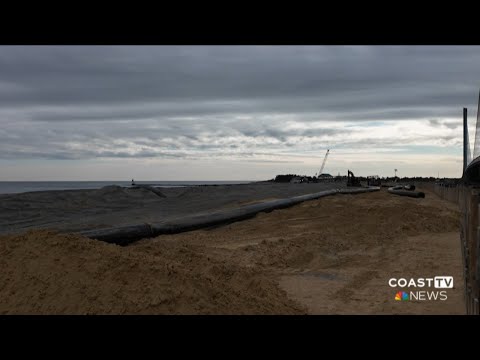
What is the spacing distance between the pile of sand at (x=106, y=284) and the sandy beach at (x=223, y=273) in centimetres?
1

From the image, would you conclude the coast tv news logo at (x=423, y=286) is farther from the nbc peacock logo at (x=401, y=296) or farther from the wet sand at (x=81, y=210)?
the wet sand at (x=81, y=210)

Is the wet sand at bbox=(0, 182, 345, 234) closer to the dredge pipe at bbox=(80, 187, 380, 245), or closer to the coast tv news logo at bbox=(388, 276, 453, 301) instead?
the dredge pipe at bbox=(80, 187, 380, 245)

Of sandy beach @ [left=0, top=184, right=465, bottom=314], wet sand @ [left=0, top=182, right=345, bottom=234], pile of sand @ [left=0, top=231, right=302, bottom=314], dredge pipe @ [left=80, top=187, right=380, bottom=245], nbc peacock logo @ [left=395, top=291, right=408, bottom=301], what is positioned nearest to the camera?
pile of sand @ [left=0, top=231, right=302, bottom=314]

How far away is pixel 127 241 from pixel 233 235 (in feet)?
10.0

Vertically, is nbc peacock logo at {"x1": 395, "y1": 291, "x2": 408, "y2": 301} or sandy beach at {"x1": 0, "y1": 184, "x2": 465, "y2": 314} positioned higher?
sandy beach at {"x1": 0, "y1": 184, "x2": 465, "y2": 314}

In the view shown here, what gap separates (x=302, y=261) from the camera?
784 centimetres

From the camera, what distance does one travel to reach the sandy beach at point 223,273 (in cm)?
432

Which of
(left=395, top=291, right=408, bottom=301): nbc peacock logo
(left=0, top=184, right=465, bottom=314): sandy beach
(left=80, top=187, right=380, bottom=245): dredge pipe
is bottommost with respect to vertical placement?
(left=395, top=291, right=408, bottom=301): nbc peacock logo

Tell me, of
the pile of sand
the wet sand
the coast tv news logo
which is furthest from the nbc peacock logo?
the wet sand

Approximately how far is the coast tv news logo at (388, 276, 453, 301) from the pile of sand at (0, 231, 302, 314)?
1647mm

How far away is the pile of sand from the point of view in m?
4.22

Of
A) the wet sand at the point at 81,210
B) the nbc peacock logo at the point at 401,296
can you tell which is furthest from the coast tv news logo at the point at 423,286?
the wet sand at the point at 81,210

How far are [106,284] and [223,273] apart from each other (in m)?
1.65
